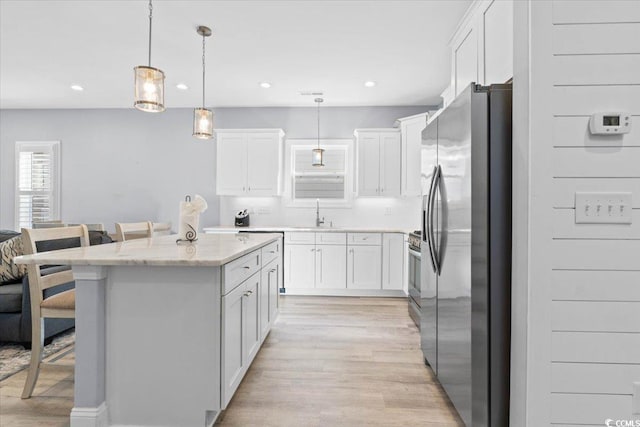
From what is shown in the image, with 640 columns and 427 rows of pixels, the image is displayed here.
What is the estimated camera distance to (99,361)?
5.81ft

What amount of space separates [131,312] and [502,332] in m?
1.84

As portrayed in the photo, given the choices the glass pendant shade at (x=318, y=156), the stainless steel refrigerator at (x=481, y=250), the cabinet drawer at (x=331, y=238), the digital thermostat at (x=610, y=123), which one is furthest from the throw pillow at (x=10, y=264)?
the digital thermostat at (x=610, y=123)

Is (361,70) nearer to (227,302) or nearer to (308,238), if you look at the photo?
(308,238)

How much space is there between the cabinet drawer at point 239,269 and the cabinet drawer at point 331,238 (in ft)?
7.53

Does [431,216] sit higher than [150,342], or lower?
higher

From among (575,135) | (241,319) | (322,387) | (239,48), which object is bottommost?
(322,387)

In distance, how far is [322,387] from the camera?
2.32m

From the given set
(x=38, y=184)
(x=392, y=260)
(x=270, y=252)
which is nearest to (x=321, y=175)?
(x=392, y=260)

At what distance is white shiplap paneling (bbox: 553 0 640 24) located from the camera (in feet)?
4.71

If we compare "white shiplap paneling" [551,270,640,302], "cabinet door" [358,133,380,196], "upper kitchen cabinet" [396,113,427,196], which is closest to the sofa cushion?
"white shiplap paneling" [551,270,640,302]

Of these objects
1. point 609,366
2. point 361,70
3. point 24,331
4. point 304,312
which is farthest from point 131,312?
point 361,70

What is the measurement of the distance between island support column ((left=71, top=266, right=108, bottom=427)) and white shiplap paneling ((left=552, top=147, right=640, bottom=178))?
2230mm

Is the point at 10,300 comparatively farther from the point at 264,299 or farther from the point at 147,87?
the point at 147,87

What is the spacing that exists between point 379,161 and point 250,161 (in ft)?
6.42
